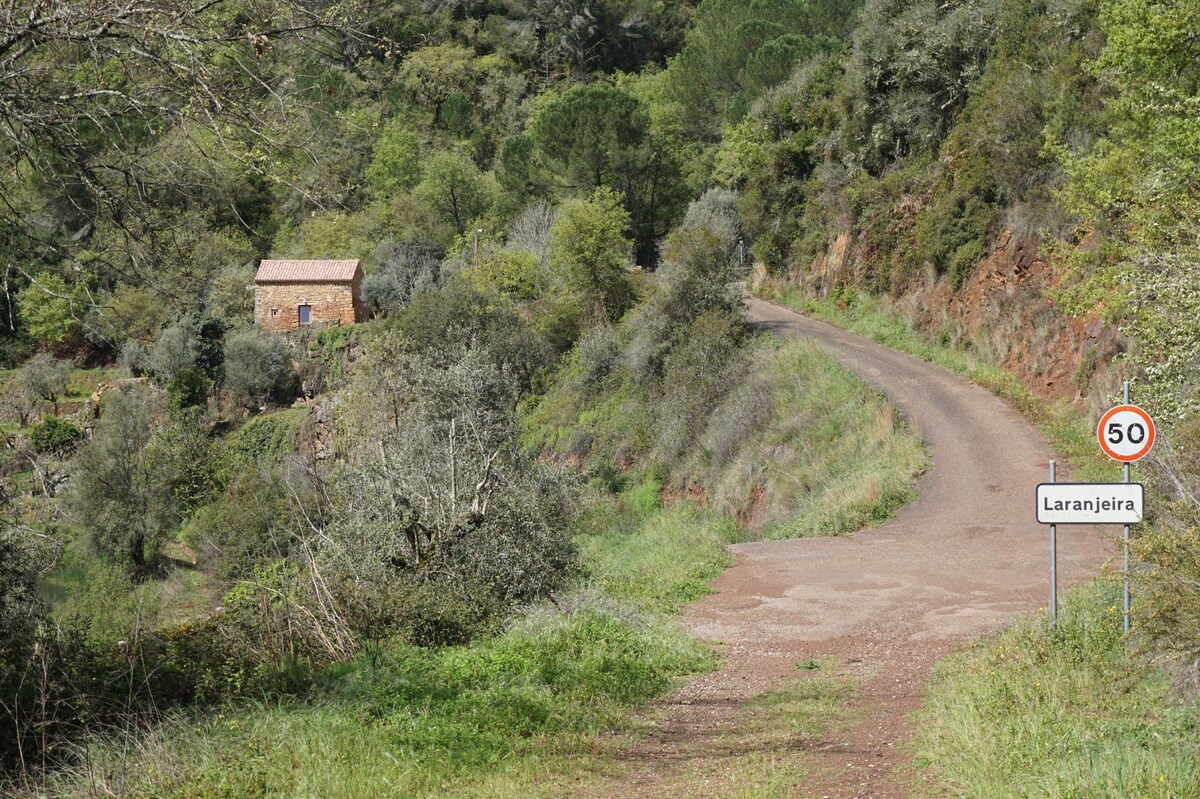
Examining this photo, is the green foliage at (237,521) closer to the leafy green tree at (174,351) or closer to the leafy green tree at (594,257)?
the leafy green tree at (594,257)

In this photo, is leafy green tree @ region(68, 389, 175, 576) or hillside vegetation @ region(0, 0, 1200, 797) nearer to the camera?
hillside vegetation @ region(0, 0, 1200, 797)

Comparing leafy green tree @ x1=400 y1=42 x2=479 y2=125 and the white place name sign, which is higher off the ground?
leafy green tree @ x1=400 y1=42 x2=479 y2=125

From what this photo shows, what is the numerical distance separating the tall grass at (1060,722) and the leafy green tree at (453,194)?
55.7 m

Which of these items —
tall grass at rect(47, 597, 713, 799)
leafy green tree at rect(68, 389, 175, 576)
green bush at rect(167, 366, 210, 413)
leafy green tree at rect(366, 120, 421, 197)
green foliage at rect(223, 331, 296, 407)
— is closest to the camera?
tall grass at rect(47, 597, 713, 799)

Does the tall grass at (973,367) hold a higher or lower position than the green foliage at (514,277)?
lower

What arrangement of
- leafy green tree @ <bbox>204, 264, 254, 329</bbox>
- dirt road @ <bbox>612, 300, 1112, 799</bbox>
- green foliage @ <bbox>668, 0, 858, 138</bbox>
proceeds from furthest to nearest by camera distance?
1. green foliage @ <bbox>668, 0, 858, 138</bbox>
2. leafy green tree @ <bbox>204, 264, 254, 329</bbox>
3. dirt road @ <bbox>612, 300, 1112, 799</bbox>

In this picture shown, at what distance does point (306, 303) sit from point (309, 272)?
5.03 ft

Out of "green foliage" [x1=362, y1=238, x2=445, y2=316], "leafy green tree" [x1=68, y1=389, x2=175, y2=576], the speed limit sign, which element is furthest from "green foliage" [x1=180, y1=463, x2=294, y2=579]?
the speed limit sign

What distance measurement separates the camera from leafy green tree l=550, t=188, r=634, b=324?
Result: 40750mm

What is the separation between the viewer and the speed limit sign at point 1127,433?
29.6 feet

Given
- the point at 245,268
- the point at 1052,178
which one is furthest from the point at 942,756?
the point at 245,268

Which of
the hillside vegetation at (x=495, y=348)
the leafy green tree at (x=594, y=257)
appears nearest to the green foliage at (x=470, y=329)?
the hillside vegetation at (x=495, y=348)

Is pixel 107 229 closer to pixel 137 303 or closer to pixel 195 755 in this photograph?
pixel 195 755

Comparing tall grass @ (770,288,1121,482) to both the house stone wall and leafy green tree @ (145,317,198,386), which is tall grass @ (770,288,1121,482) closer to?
the house stone wall
